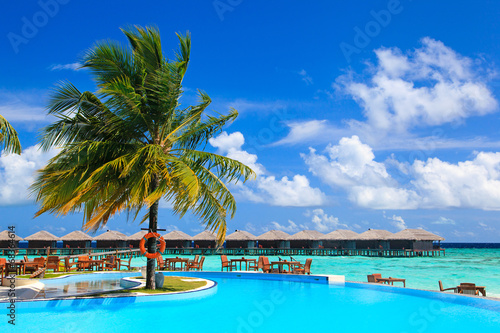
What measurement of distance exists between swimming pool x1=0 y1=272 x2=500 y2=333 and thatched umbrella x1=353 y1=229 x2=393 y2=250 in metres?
33.2

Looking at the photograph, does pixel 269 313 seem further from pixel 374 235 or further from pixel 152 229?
pixel 374 235

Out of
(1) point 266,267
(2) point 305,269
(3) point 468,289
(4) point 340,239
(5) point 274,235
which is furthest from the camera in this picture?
(4) point 340,239

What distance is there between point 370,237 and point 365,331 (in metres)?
38.3

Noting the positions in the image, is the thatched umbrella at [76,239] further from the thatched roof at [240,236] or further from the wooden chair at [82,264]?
the wooden chair at [82,264]

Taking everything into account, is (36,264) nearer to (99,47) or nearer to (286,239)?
(99,47)

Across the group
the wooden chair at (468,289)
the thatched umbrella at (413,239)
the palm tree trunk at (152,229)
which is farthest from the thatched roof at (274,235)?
the palm tree trunk at (152,229)

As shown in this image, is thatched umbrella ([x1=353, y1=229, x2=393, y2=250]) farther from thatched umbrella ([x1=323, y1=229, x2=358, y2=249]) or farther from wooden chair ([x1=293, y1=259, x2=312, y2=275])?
wooden chair ([x1=293, y1=259, x2=312, y2=275])

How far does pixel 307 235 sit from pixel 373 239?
6971mm

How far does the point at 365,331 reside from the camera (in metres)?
7.11

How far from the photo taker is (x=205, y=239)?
135ft

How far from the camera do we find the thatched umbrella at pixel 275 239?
42.0 metres

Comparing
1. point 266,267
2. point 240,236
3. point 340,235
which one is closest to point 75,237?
point 240,236

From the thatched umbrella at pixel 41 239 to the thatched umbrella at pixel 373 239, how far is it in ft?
99.5

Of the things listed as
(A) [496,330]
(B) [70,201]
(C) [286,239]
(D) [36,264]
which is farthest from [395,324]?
(C) [286,239]
